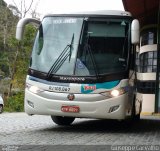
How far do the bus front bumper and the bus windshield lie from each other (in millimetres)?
662

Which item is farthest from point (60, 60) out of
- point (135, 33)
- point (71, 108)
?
point (135, 33)

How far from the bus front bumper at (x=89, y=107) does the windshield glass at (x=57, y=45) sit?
28.1 inches

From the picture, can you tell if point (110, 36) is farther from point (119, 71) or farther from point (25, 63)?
point (25, 63)

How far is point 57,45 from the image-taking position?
35.6ft

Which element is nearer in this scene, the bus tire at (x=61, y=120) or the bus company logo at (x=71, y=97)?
the bus company logo at (x=71, y=97)

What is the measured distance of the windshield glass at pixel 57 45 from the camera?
34.7 ft

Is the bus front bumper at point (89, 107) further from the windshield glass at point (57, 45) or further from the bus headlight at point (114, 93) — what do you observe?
the windshield glass at point (57, 45)

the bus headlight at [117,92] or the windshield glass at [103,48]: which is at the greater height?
the windshield glass at [103,48]

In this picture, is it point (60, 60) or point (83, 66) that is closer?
point (83, 66)

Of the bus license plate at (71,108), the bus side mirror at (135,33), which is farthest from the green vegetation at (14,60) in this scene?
the bus side mirror at (135,33)

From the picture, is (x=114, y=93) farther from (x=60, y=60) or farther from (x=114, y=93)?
(x=60, y=60)

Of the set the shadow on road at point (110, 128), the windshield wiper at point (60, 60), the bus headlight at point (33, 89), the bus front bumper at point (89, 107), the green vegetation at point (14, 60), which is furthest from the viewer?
the green vegetation at point (14, 60)

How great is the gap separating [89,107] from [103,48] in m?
1.47

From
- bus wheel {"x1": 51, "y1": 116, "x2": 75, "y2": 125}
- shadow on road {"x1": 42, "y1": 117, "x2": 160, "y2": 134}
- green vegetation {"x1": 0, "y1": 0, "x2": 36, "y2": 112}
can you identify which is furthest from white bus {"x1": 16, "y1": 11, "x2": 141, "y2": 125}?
green vegetation {"x1": 0, "y1": 0, "x2": 36, "y2": 112}
